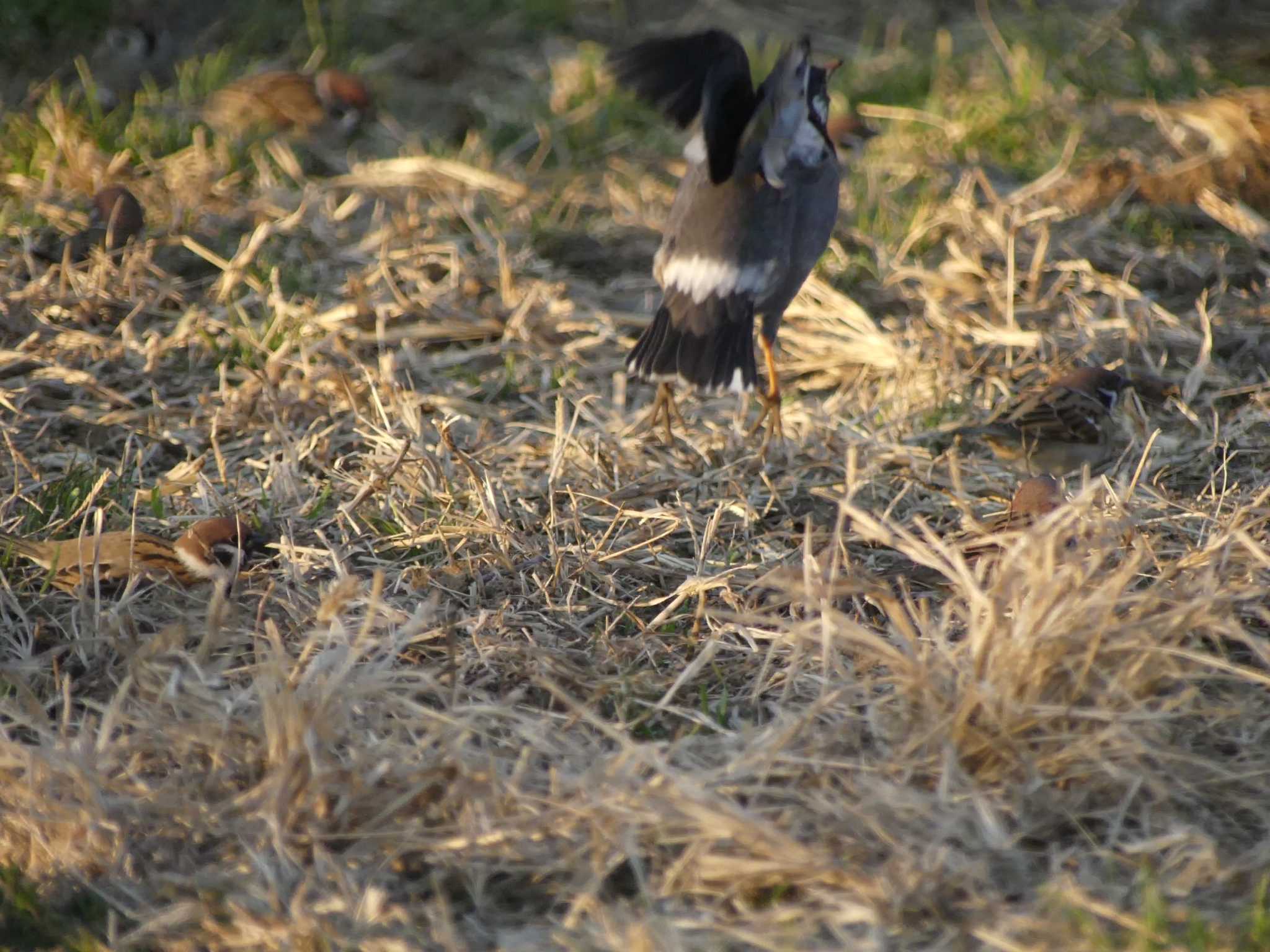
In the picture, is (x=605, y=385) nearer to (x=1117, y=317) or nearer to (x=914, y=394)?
(x=914, y=394)

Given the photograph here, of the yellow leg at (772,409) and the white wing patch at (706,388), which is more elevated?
the white wing patch at (706,388)

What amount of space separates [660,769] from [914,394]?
7.79 ft

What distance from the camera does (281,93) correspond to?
6172 millimetres

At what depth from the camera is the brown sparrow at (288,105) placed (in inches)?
241

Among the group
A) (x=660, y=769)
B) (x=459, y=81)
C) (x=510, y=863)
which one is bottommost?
(x=459, y=81)

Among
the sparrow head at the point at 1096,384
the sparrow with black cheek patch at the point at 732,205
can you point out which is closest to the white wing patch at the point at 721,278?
the sparrow with black cheek patch at the point at 732,205

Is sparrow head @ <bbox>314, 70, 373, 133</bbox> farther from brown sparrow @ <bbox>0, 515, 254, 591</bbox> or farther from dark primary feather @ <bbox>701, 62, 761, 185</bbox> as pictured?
brown sparrow @ <bbox>0, 515, 254, 591</bbox>

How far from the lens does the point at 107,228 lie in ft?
16.4

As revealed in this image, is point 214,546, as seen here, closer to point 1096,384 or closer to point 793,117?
point 793,117

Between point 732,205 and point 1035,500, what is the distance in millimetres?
1286

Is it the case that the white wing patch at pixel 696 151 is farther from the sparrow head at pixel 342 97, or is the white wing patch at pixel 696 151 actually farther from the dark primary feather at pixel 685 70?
the sparrow head at pixel 342 97

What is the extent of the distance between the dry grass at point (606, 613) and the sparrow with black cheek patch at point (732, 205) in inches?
13.3

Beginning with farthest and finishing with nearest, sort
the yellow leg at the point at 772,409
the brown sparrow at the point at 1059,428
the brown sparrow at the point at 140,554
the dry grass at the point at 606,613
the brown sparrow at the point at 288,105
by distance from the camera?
the brown sparrow at the point at 288,105
the yellow leg at the point at 772,409
the brown sparrow at the point at 1059,428
the brown sparrow at the point at 140,554
the dry grass at the point at 606,613

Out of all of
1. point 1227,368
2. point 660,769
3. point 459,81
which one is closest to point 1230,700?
point 660,769
